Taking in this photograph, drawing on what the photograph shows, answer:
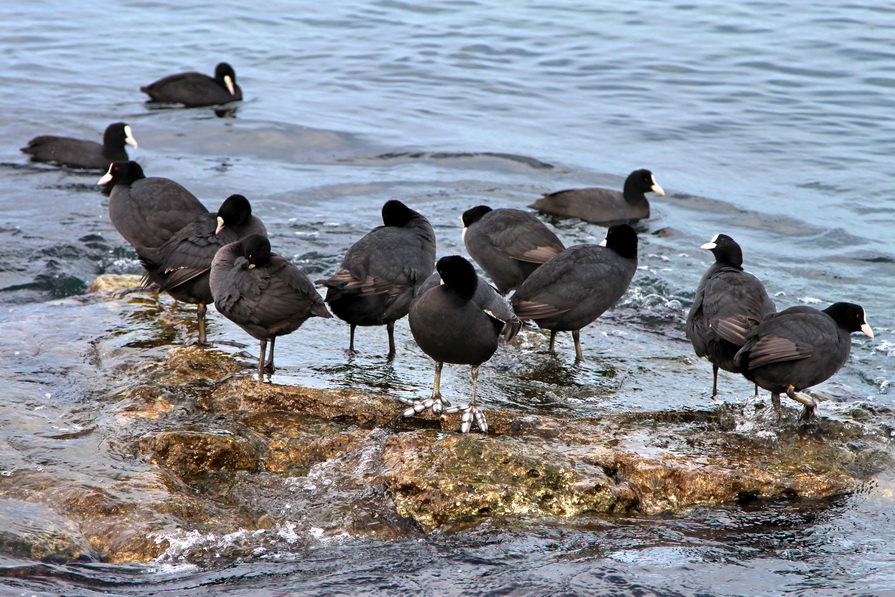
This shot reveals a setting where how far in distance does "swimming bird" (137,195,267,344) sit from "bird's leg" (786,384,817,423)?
12.5 feet

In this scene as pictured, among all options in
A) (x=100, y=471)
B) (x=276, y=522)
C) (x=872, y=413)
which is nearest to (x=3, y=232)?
(x=100, y=471)

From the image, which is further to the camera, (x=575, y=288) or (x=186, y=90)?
(x=186, y=90)

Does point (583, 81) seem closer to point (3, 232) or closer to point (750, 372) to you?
point (3, 232)

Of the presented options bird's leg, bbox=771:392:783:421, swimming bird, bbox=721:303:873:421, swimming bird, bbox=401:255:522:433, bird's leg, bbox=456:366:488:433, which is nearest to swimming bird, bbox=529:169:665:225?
swimming bird, bbox=721:303:873:421

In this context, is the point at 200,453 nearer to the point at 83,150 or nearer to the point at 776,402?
the point at 776,402

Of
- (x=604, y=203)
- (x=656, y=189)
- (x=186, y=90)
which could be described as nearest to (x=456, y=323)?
(x=604, y=203)

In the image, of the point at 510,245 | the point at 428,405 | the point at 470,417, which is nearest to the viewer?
the point at 470,417

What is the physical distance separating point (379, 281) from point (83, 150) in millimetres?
7931

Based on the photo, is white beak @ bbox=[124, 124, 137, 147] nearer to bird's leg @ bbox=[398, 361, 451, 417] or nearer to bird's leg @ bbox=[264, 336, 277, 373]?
bird's leg @ bbox=[264, 336, 277, 373]

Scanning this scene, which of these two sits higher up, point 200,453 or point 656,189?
point 656,189

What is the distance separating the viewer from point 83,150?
41.9 ft

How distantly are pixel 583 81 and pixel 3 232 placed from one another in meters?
11.3

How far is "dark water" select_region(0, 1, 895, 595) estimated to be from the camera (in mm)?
4082

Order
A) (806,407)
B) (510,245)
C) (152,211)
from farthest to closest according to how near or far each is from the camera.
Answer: (510,245), (152,211), (806,407)
